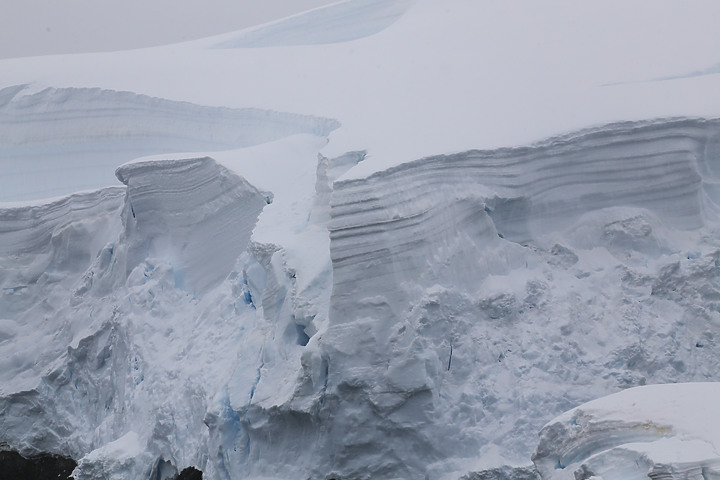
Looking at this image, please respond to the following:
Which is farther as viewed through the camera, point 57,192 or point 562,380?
point 57,192

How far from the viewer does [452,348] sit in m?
4.75

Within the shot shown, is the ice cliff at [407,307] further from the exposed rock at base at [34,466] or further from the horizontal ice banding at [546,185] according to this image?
the exposed rock at base at [34,466]

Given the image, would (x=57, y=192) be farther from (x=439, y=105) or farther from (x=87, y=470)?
(x=439, y=105)

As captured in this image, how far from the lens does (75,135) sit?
27.2ft

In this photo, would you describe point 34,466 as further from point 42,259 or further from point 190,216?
point 190,216

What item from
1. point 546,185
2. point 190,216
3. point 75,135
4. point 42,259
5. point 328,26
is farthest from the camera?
point 328,26

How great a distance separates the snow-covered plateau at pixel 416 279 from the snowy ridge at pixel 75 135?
0.91 m

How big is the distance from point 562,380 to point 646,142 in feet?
5.05

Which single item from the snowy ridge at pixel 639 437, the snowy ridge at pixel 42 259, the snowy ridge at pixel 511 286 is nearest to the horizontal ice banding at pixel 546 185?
the snowy ridge at pixel 511 286

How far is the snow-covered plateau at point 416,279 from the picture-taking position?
4641 millimetres

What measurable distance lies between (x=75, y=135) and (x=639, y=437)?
6.42m

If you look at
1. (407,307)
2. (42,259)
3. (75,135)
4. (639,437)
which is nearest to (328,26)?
(75,135)

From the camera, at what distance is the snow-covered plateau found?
4.64m

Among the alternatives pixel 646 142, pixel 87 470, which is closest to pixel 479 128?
pixel 646 142
